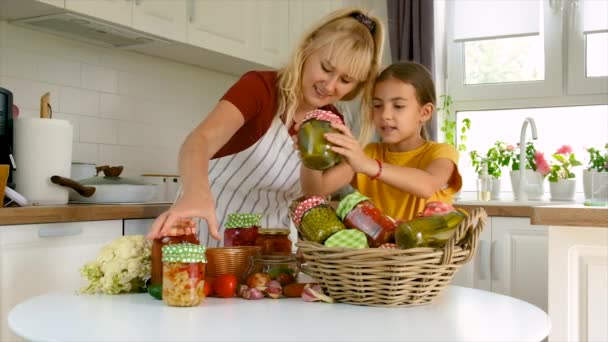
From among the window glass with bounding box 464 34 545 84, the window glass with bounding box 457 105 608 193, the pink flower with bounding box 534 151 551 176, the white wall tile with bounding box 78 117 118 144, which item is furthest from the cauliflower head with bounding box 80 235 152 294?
the window glass with bounding box 464 34 545 84

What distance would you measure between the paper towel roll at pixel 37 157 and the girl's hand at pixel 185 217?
112cm

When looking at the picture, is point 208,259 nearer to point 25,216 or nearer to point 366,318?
point 366,318

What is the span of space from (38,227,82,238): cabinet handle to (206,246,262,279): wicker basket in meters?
1.03

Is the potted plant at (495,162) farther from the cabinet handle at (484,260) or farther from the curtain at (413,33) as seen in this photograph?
the cabinet handle at (484,260)

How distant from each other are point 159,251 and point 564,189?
2.92m

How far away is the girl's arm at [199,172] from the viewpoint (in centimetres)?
110

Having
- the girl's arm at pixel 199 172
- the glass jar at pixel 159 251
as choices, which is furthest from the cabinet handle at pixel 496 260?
the glass jar at pixel 159 251

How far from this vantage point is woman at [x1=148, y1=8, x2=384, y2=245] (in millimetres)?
1451

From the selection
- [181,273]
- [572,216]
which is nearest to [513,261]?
[572,216]

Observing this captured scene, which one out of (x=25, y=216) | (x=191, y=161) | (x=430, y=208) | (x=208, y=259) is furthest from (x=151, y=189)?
(x=430, y=208)

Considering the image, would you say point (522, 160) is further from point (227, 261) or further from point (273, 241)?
point (227, 261)

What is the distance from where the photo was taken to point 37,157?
2154 mm

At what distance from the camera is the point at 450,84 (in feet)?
13.6

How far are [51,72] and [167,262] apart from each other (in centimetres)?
191
